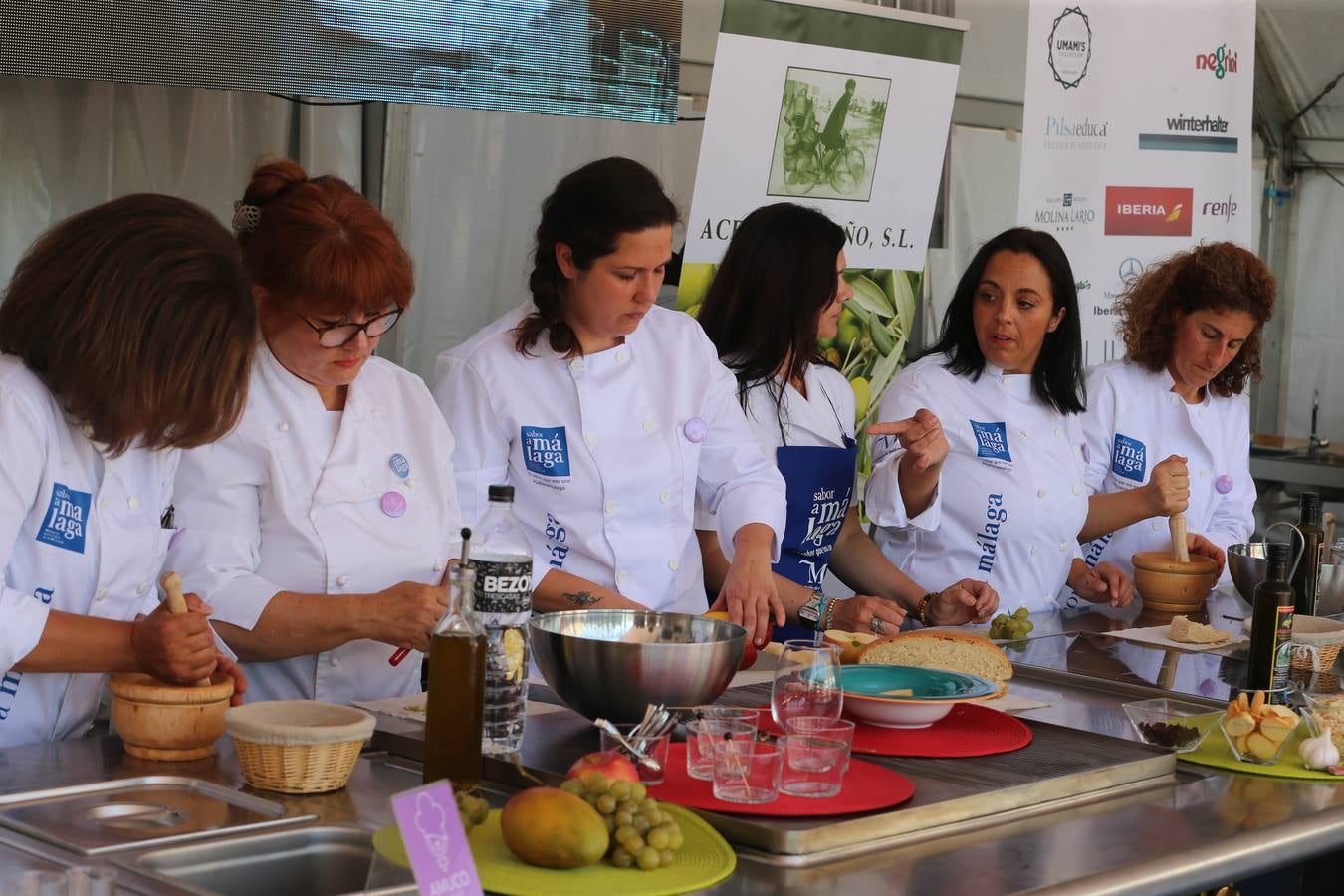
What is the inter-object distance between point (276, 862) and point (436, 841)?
0.38 m

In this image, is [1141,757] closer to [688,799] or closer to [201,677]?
[688,799]

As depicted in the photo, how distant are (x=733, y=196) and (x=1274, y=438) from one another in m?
4.53

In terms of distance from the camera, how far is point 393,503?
8.05 feet

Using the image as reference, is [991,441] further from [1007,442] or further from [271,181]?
[271,181]

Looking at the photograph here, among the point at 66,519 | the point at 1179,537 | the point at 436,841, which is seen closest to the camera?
the point at 436,841

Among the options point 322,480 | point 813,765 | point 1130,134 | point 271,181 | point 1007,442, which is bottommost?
point 813,765

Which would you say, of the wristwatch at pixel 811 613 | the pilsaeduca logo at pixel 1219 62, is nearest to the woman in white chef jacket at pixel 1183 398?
the wristwatch at pixel 811 613

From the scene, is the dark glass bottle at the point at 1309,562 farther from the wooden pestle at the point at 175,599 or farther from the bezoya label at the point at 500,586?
the wooden pestle at the point at 175,599

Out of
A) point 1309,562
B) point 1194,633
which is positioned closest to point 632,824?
point 1194,633

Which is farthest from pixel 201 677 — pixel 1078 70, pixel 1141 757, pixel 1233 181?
pixel 1233 181

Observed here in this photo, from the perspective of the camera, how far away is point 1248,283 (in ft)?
12.9

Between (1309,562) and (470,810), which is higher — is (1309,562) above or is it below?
above

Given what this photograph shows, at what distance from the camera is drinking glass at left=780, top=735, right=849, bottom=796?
5.65 ft

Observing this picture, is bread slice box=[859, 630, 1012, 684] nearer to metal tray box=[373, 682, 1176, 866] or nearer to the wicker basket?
metal tray box=[373, 682, 1176, 866]
